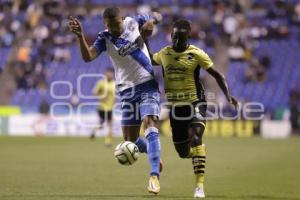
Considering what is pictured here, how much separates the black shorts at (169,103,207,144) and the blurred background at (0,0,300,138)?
1919 cm

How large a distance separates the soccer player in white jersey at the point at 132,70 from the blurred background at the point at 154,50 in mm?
19156

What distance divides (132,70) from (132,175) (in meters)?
3.45

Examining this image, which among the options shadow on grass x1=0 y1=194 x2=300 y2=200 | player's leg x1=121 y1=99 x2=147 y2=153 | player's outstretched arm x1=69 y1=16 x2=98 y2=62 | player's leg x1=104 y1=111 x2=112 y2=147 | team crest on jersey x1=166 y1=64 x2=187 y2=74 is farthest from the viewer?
player's leg x1=104 y1=111 x2=112 y2=147

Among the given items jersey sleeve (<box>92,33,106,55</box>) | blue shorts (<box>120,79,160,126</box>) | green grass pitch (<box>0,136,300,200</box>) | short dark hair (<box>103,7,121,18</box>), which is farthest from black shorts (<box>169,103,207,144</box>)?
short dark hair (<box>103,7,121,18</box>)

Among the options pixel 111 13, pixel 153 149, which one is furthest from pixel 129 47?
pixel 153 149

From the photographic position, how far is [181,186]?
428 inches

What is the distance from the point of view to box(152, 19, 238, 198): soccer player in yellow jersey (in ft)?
31.1

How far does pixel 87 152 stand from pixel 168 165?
184 inches

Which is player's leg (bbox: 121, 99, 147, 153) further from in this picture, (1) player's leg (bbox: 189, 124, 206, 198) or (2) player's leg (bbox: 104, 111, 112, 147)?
(2) player's leg (bbox: 104, 111, 112, 147)

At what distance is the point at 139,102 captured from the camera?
989cm

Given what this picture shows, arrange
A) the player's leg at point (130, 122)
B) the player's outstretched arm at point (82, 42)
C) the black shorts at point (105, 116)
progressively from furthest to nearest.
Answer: the black shorts at point (105, 116) < the player's leg at point (130, 122) < the player's outstretched arm at point (82, 42)

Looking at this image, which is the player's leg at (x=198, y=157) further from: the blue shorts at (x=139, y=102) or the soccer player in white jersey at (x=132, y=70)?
the blue shorts at (x=139, y=102)

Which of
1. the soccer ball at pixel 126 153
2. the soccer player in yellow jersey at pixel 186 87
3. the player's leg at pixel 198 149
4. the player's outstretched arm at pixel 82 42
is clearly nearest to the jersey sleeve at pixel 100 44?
the player's outstretched arm at pixel 82 42

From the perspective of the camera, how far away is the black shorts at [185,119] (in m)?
9.59
